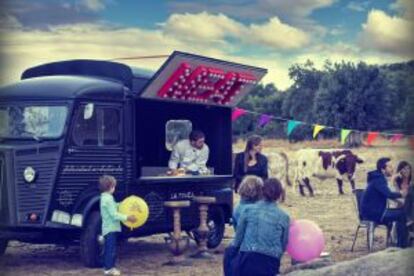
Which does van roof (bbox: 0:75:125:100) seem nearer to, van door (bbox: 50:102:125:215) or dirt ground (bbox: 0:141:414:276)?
van door (bbox: 50:102:125:215)

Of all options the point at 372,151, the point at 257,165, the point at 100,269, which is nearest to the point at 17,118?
the point at 100,269

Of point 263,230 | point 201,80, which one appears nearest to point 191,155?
point 201,80

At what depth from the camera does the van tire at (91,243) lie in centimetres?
870

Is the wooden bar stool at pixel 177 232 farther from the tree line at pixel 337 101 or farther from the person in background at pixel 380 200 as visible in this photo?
the tree line at pixel 337 101

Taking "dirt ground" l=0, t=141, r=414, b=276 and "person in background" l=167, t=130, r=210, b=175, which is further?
"person in background" l=167, t=130, r=210, b=175

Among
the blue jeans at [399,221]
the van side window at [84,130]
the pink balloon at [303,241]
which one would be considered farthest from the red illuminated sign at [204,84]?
the blue jeans at [399,221]

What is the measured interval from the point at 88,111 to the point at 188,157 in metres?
1.93

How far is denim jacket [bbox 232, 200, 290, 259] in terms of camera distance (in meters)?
6.41

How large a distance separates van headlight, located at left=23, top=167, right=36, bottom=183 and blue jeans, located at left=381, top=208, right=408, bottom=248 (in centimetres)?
423

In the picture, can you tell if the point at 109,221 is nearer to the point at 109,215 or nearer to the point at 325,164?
the point at 109,215

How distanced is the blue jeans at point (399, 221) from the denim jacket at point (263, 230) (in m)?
2.77

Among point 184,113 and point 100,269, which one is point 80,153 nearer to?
point 100,269

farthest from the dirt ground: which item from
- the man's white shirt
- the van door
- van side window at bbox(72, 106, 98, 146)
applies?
van side window at bbox(72, 106, 98, 146)

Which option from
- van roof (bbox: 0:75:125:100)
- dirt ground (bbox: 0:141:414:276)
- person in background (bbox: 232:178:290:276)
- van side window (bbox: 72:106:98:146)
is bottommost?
dirt ground (bbox: 0:141:414:276)
